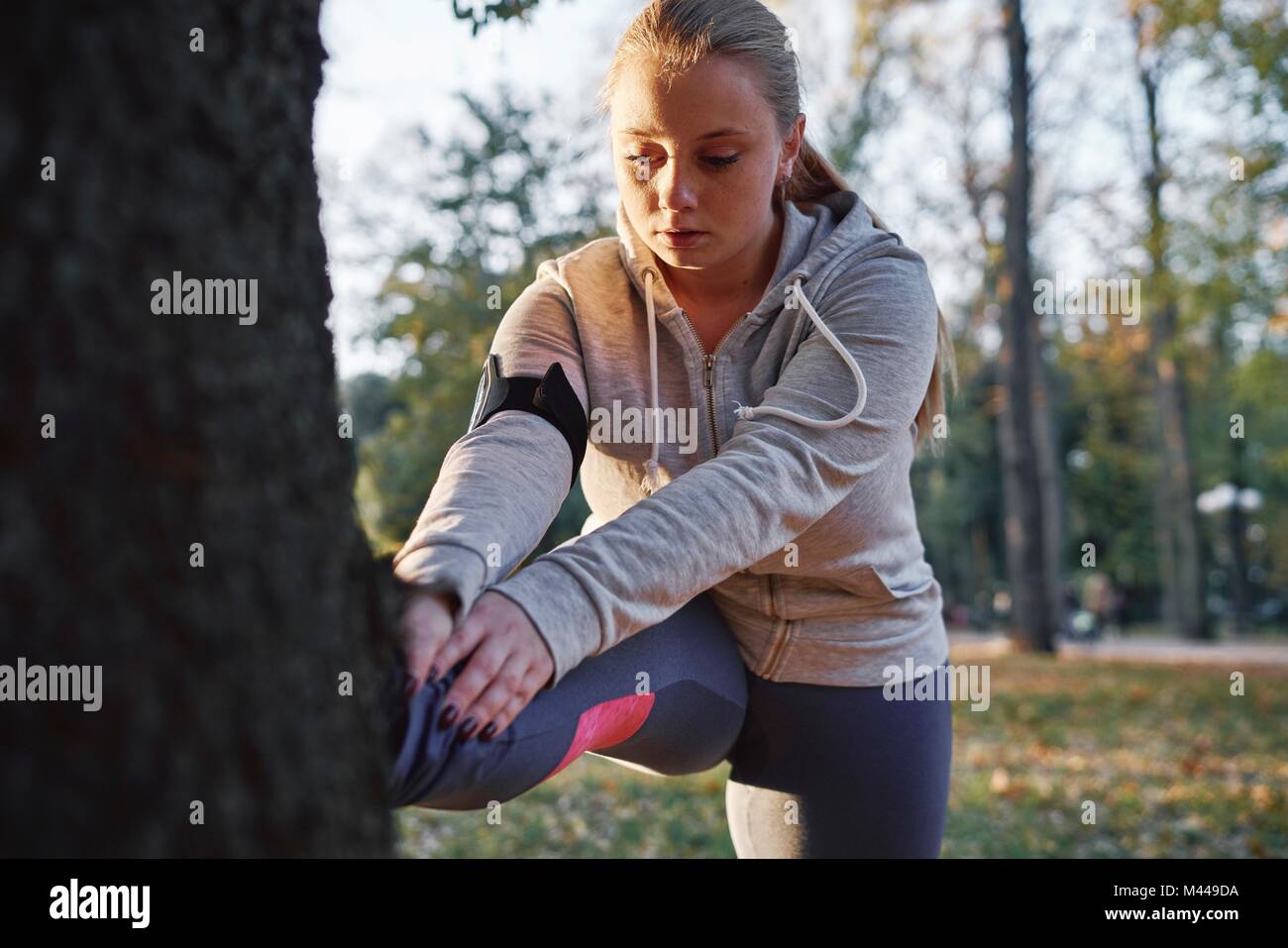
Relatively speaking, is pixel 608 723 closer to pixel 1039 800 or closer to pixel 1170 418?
pixel 1039 800

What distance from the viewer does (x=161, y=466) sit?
3.50 feet

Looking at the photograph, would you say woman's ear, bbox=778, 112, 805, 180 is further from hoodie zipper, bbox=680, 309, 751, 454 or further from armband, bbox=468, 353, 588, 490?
armband, bbox=468, 353, 588, 490

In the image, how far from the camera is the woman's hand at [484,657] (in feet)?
5.08

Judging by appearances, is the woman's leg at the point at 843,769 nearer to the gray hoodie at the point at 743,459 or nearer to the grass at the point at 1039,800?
the gray hoodie at the point at 743,459

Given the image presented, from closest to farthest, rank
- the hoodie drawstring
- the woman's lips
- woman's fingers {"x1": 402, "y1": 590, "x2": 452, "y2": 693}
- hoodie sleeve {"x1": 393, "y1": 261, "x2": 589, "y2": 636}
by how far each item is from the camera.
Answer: woman's fingers {"x1": 402, "y1": 590, "x2": 452, "y2": 693} < hoodie sleeve {"x1": 393, "y1": 261, "x2": 589, "y2": 636} < the hoodie drawstring < the woman's lips

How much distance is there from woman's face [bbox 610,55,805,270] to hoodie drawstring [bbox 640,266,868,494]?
13cm

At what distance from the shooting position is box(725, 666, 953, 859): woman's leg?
2451 mm

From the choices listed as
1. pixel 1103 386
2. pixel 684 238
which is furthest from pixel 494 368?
pixel 1103 386

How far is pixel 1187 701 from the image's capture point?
34.5ft

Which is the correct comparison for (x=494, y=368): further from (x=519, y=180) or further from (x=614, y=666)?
(x=519, y=180)

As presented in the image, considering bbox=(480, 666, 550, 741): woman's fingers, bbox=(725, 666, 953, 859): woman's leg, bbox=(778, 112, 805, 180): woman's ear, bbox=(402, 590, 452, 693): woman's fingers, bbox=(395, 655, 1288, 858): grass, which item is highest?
bbox=(778, 112, 805, 180): woman's ear

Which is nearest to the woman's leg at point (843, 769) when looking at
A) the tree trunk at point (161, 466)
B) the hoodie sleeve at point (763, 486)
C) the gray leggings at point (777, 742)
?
the gray leggings at point (777, 742)

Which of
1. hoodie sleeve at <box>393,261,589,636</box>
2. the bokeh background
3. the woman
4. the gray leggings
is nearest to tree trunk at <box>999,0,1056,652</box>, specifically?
the bokeh background

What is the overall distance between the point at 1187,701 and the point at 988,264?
22.3ft
